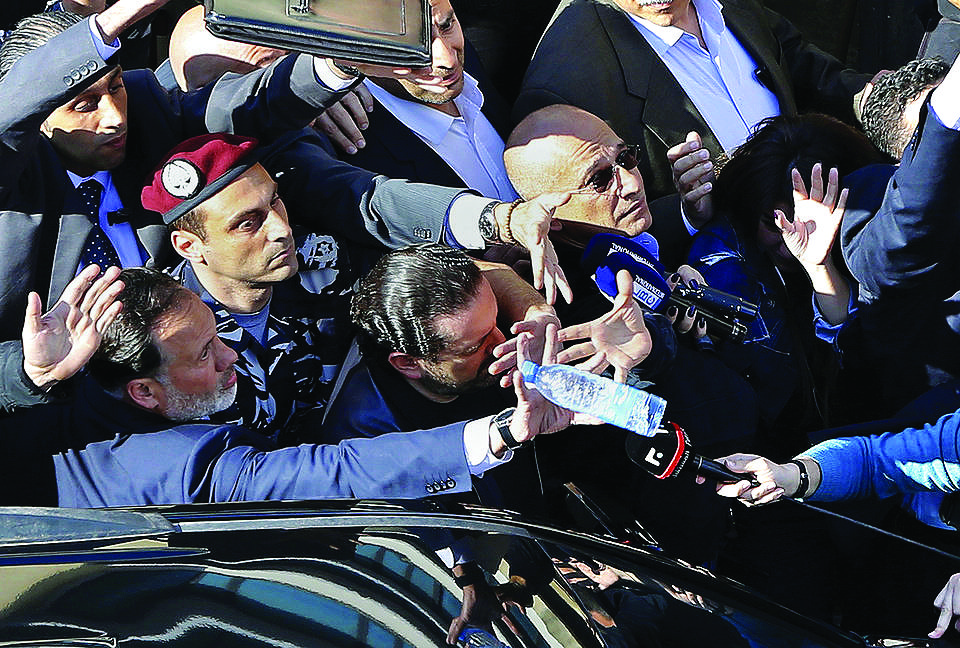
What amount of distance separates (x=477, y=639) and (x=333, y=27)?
0.97 meters

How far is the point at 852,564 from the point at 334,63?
5.57 ft

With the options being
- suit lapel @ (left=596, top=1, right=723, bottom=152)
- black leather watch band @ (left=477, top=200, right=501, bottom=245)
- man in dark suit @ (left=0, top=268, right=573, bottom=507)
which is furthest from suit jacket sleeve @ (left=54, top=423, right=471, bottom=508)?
suit lapel @ (left=596, top=1, right=723, bottom=152)

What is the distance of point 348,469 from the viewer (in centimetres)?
239

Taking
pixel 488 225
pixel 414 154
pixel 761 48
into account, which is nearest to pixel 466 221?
pixel 488 225

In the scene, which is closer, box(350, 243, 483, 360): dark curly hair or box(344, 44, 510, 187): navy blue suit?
box(350, 243, 483, 360): dark curly hair

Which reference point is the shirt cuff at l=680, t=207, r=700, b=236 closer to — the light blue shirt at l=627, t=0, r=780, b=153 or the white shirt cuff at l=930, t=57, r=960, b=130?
the light blue shirt at l=627, t=0, r=780, b=153

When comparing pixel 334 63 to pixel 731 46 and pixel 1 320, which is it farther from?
pixel 731 46

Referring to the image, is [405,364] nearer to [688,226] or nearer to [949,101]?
[688,226]

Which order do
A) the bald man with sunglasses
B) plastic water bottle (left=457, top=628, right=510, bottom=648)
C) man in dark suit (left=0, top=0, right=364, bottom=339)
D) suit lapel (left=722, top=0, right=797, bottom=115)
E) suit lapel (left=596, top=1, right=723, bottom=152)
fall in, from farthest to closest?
suit lapel (left=722, top=0, right=797, bottom=115), suit lapel (left=596, top=1, right=723, bottom=152), the bald man with sunglasses, man in dark suit (left=0, top=0, right=364, bottom=339), plastic water bottle (left=457, top=628, right=510, bottom=648)

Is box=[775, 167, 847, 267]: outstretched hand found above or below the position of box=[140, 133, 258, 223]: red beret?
below

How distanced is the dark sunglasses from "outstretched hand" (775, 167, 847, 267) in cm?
39

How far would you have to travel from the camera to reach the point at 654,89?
3525mm

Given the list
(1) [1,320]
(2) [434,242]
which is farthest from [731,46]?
(1) [1,320]

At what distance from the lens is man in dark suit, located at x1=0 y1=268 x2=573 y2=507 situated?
236 centimetres
